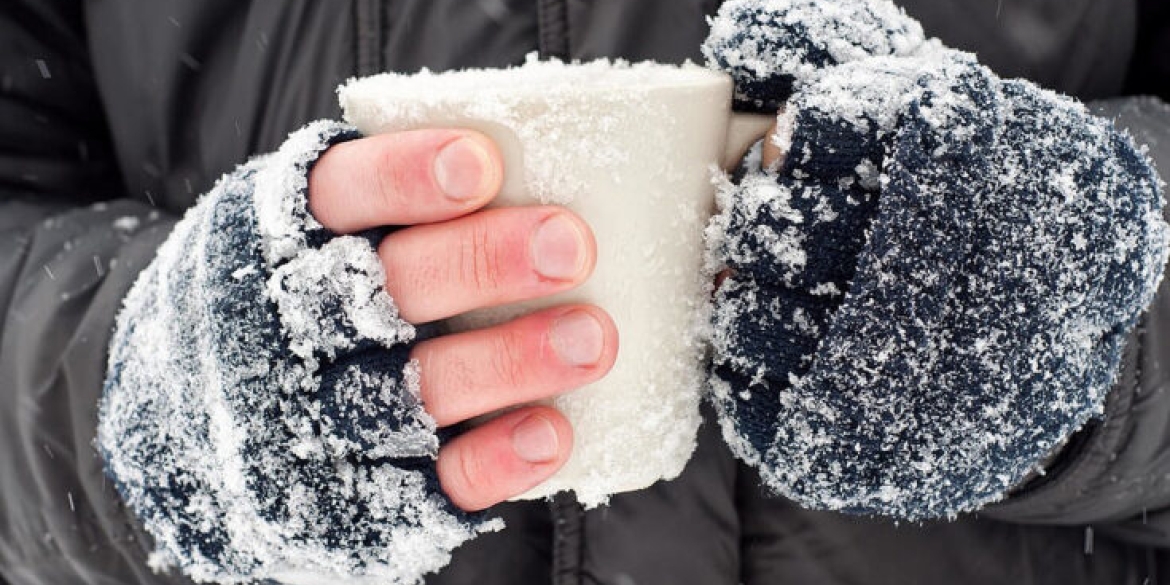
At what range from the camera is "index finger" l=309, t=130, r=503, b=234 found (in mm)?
514

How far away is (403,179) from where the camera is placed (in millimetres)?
536

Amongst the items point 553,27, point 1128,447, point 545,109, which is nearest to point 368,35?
point 553,27

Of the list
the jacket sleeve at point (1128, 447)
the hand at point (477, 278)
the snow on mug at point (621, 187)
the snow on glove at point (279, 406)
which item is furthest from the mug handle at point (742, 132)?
the jacket sleeve at point (1128, 447)

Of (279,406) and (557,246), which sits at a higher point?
(557,246)

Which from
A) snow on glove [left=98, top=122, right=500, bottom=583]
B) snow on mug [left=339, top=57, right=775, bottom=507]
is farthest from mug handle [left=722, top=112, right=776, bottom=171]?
snow on glove [left=98, top=122, right=500, bottom=583]

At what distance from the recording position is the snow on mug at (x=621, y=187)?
20.2 inches

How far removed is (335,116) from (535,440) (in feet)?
1.73

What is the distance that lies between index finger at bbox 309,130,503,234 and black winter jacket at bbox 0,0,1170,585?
368 mm

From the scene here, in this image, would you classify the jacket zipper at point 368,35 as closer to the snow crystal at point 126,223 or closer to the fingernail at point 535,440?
the snow crystal at point 126,223

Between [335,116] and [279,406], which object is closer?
[279,406]

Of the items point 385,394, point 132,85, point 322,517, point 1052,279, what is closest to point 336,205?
point 385,394

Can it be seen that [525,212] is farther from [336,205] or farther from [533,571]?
[533,571]

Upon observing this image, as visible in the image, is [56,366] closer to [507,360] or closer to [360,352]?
[360,352]

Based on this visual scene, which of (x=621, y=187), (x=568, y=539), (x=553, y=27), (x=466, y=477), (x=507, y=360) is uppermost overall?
(x=553, y=27)
